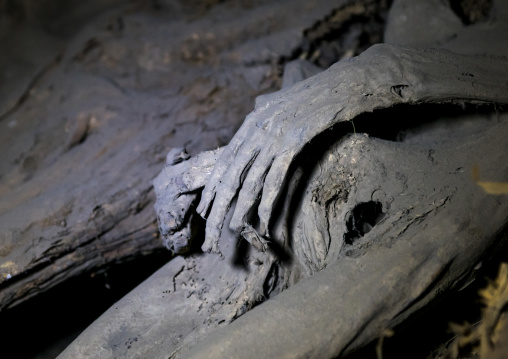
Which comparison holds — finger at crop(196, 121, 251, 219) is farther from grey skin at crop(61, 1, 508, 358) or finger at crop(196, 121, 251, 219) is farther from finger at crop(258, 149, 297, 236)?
finger at crop(258, 149, 297, 236)

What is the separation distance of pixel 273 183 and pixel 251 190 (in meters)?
0.09

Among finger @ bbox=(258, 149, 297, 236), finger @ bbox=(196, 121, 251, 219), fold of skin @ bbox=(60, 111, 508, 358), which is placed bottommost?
fold of skin @ bbox=(60, 111, 508, 358)

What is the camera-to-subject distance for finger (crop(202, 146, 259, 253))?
147cm

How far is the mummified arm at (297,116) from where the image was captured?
58.1 inches

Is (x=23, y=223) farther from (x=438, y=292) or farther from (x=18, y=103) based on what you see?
(x=438, y=292)

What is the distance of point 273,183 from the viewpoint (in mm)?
1479

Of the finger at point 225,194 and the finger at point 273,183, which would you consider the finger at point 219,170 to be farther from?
the finger at point 273,183

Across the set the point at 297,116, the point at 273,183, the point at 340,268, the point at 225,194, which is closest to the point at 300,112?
the point at 297,116

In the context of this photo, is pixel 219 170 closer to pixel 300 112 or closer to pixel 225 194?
pixel 225 194

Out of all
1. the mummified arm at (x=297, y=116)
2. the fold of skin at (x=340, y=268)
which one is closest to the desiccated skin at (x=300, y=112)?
the mummified arm at (x=297, y=116)

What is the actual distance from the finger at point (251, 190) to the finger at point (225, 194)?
25 millimetres

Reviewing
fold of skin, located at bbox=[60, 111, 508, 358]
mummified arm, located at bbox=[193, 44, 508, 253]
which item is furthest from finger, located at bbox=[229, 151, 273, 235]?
fold of skin, located at bbox=[60, 111, 508, 358]

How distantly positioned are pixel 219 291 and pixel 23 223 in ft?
4.07

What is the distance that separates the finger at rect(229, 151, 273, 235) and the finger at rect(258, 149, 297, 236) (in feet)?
0.07
